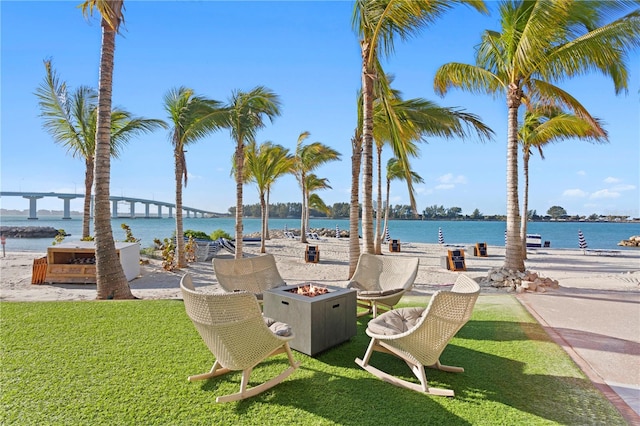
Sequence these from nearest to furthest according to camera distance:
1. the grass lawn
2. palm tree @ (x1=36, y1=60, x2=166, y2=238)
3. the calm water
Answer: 1. the grass lawn
2. palm tree @ (x1=36, y1=60, x2=166, y2=238)
3. the calm water

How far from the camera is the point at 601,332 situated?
4.32m

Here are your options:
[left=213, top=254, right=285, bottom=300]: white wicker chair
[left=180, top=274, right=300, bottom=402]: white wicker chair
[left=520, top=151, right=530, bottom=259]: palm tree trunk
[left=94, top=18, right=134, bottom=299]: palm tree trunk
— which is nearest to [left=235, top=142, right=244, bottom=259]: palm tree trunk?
[left=94, top=18, right=134, bottom=299]: palm tree trunk

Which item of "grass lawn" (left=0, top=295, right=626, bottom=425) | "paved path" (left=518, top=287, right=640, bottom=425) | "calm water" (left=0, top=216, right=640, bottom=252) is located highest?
"grass lawn" (left=0, top=295, right=626, bottom=425)

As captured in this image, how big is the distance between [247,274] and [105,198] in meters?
3.18

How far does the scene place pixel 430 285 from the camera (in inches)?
316

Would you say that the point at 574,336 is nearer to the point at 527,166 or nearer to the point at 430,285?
the point at 430,285

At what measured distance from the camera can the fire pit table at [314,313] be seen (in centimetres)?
343

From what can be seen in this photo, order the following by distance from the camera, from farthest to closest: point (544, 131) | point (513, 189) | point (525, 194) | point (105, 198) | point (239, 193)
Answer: point (525, 194), point (544, 131), point (239, 193), point (513, 189), point (105, 198)

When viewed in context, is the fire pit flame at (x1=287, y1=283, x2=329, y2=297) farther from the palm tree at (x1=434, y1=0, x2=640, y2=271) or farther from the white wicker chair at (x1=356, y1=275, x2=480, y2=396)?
the palm tree at (x1=434, y1=0, x2=640, y2=271)

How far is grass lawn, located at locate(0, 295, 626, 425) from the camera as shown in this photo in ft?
7.86

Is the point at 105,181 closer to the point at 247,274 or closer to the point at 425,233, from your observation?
the point at 247,274

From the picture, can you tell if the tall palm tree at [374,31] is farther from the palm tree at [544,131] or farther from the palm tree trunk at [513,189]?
the palm tree at [544,131]

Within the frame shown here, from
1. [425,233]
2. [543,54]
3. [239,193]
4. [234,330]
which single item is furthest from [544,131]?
[425,233]

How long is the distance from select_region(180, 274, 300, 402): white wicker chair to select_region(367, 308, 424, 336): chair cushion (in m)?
0.93
